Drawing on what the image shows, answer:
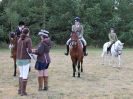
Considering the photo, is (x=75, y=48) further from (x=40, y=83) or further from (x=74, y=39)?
(x=40, y=83)

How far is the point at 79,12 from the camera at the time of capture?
46094 millimetres

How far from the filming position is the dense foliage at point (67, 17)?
1772 inches

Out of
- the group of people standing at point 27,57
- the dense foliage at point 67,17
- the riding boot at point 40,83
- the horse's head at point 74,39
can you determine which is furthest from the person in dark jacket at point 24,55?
the dense foliage at point 67,17

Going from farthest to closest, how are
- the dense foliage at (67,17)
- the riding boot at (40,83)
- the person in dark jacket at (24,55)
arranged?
1. the dense foliage at (67,17)
2. the riding boot at (40,83)
3. the person in dark jacket at (24,55)

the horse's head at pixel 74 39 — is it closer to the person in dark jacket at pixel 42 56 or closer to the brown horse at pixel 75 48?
the brown horse at pixel 75 48

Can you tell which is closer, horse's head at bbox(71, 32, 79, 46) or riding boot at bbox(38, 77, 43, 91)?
riding boot at bbox(38, 77, 43, 91)

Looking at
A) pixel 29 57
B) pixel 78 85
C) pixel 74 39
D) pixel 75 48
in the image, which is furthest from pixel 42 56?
pixel 75 48

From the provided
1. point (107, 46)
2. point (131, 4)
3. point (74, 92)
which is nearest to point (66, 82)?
point (74, 92)

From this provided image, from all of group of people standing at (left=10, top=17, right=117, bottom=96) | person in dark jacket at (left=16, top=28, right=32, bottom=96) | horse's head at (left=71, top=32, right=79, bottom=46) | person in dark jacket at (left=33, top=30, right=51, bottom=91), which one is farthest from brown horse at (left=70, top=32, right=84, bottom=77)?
person in dark jacket at (left=16, top=28, right=32, bottom=96)

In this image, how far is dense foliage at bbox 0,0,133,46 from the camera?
45000mm

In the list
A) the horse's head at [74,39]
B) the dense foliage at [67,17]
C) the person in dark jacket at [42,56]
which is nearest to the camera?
the person in dark jacket at [42,56]

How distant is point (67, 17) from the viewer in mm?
45688

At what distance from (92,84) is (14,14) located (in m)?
29.5

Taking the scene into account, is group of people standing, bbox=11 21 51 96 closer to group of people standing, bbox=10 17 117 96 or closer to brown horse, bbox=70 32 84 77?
group of people standing, bbox=10 17 117 96
